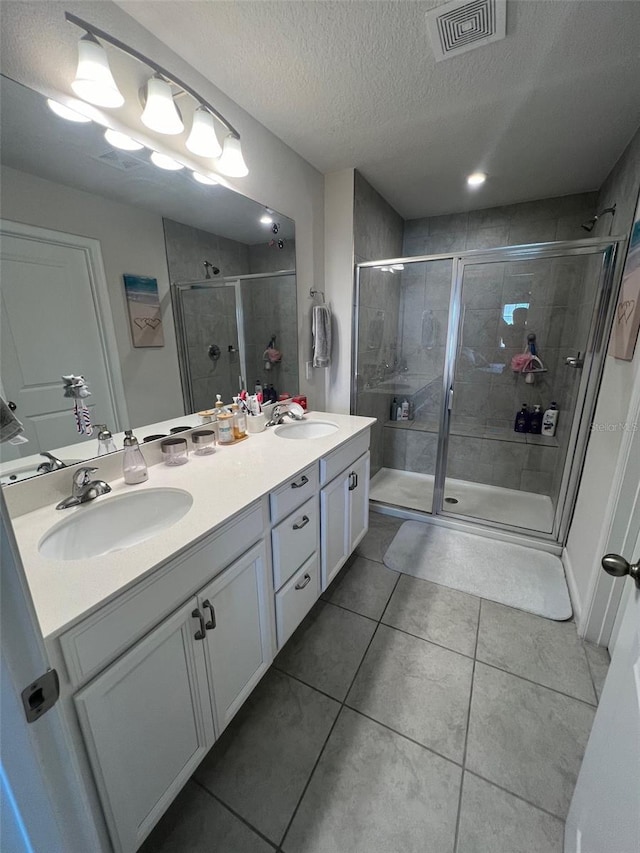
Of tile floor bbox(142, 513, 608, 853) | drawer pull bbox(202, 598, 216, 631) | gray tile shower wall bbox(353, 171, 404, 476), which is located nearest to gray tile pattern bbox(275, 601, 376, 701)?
tile floor bbox(142, 513, 608, 853)

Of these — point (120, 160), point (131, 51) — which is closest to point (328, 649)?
point (120, 160)

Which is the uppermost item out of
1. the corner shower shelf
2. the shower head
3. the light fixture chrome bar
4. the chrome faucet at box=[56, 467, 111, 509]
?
the light fixture chrome bar

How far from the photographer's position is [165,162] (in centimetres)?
135

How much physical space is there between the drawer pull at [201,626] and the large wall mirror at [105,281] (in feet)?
2.21

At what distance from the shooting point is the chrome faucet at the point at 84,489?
1066mm

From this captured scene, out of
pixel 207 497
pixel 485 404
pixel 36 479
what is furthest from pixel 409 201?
pixel 36 479

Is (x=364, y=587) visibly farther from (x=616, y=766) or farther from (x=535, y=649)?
(x=616, y=766)

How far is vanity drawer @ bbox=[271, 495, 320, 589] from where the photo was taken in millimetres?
1272

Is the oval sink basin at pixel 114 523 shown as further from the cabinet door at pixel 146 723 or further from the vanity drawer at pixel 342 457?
the vanity drawer at pixel 342 457

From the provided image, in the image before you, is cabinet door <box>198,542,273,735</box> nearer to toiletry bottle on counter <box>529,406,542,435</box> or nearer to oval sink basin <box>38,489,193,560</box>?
oval sink basin <box>38,489,193,560</box>

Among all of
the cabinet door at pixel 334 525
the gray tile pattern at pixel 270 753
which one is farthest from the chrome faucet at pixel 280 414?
the gray tile pattern at pixel 270 753

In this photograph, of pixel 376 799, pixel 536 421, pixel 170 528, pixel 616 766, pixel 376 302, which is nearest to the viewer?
pixel 616 766

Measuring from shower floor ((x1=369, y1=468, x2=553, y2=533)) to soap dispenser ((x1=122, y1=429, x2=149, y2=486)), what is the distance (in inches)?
79.5

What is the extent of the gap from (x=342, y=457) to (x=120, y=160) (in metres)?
1.46
